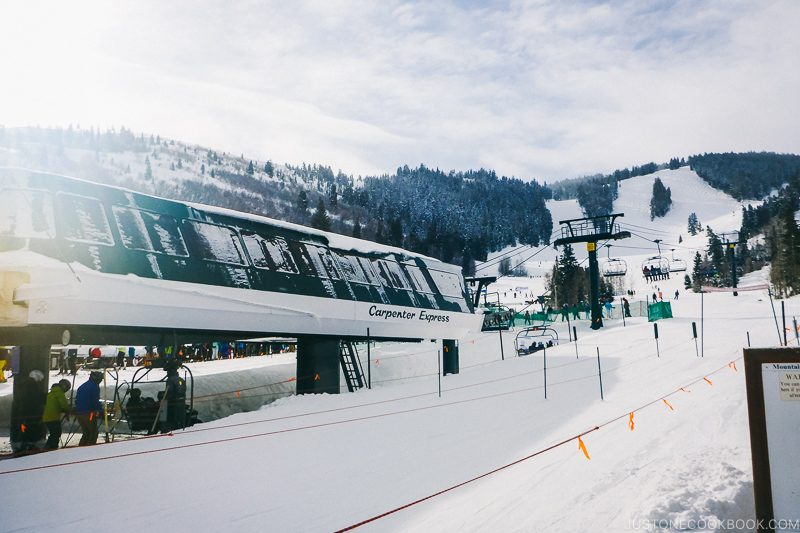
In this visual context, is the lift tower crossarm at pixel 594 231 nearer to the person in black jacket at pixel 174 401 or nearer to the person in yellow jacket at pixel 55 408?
the person in black jacket at pixel 174 401

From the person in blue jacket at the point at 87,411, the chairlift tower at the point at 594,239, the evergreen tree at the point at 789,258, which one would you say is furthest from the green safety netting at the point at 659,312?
the evergreen tree at the point at 789,258

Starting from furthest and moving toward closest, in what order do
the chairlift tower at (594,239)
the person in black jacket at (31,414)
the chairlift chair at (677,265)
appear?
1. the chairlift chair at (677,265)
2. the chairlift tower at (594,239)
3. the person in black jacket at (31,414)

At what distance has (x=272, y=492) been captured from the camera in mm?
8000

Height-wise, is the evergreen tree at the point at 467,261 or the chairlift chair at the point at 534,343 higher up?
the evergreen tree at the point at 467,261

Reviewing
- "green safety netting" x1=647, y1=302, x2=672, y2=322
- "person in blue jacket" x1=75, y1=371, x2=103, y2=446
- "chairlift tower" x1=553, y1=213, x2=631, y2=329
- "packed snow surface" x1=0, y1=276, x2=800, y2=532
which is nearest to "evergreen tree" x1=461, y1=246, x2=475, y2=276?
"chairlift tower" x1=553, y1=213, x2=631, y2=329

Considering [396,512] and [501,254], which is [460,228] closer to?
[501,254]

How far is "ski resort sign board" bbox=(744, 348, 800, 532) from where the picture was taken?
4.65m

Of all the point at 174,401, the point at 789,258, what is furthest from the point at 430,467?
the point at 789,258

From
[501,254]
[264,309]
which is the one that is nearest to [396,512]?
[264,309]

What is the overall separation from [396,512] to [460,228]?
154475mm

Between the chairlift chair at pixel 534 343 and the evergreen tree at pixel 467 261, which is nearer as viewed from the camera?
the chairlift chair at pixel 534 343

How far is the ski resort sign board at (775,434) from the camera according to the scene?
15.3 ft

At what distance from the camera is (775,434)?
4.76 meters

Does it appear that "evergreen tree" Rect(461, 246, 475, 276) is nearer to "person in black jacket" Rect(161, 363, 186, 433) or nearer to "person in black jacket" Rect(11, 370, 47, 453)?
"person in black jacket" Rect(161, 363, 186, 433)
